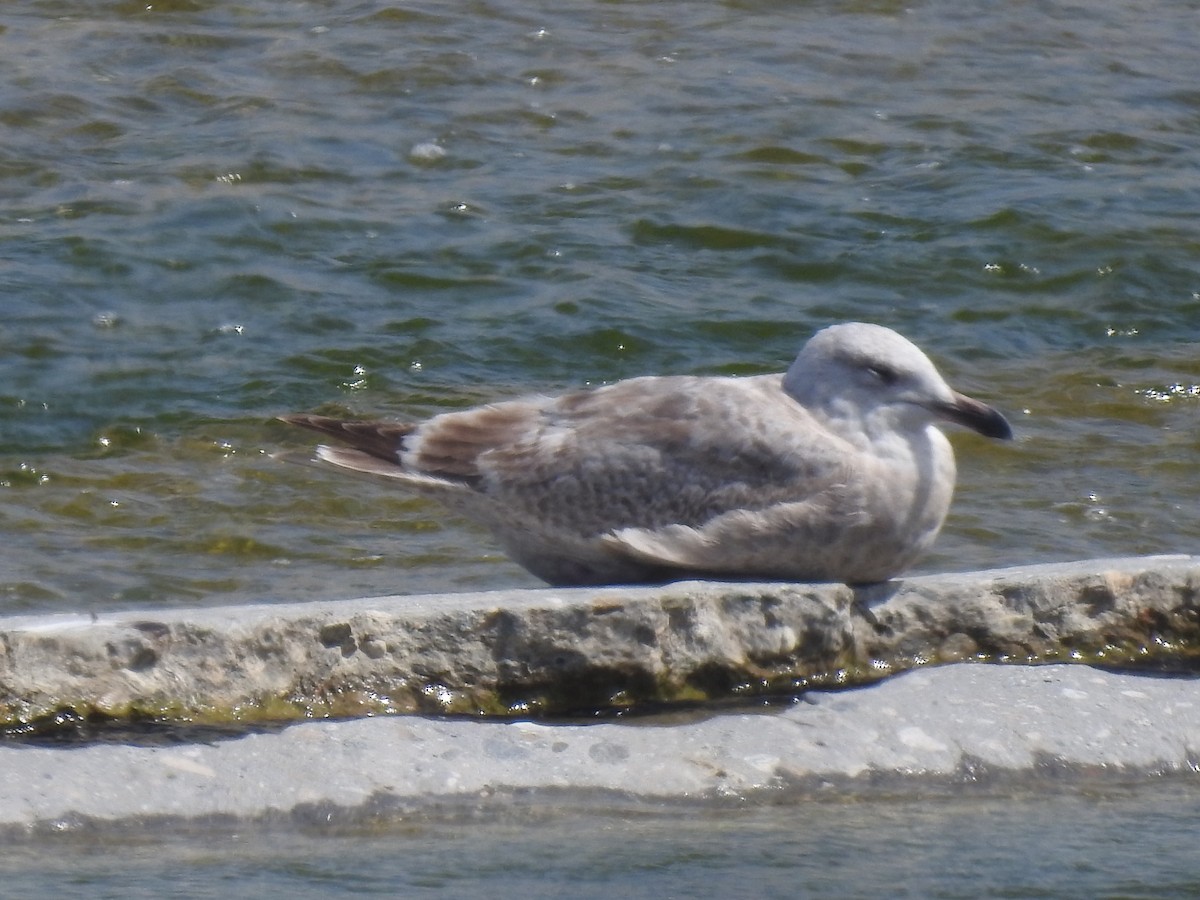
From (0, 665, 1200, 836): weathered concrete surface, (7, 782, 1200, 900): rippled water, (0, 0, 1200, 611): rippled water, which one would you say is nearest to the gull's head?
(0, 665, 1200, 836): weathered concrete surface

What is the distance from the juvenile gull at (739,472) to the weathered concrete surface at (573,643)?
0.23 metres

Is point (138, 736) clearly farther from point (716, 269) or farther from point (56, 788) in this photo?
point (716, 269)

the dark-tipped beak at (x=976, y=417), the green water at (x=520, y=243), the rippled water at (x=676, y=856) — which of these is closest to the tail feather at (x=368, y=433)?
the green water at (x=520, y=243)

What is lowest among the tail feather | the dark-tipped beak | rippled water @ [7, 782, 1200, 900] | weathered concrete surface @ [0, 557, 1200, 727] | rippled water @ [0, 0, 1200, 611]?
rippled water @ [0, 0, 1200, 611]

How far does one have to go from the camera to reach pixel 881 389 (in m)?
4.46

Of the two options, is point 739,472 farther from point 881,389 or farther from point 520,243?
point 520,243

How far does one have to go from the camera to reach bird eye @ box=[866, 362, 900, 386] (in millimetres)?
4441

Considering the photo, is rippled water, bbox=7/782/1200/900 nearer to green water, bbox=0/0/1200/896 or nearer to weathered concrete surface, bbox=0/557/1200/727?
weathered concrete surface, bbox=0/557/1200/727

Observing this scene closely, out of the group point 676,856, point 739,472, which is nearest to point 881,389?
point 739,472

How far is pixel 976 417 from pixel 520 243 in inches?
197

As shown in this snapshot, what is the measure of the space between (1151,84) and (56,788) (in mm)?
9842

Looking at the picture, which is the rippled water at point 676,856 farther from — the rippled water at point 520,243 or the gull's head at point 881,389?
the rippled water at point 520,243

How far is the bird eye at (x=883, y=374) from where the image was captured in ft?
14.6

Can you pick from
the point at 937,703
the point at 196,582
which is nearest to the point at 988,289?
the point at 196,582
